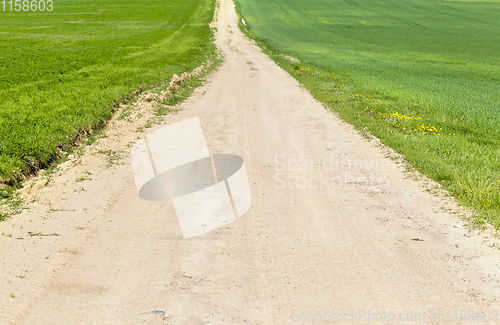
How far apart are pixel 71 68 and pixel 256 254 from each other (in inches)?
835

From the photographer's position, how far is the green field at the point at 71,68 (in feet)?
35.6

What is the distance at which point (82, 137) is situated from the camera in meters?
11.9

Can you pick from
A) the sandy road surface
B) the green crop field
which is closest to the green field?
the sandy road surface

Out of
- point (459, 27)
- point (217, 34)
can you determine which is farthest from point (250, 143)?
point (459, 27)

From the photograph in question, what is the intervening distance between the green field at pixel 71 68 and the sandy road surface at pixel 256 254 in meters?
1.87

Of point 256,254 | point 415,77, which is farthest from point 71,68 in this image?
point 415,77

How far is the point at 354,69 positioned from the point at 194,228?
2517 cm

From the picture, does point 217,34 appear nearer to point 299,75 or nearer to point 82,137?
point 299,75

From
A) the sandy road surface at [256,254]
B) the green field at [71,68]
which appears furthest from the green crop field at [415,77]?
the green field at [71,68]

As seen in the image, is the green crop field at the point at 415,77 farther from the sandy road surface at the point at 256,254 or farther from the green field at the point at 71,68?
the green field at the point at 71,68

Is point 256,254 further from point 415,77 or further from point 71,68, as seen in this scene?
point 415,77

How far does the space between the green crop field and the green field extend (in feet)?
29.2

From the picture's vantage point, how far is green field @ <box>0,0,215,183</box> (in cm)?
1086

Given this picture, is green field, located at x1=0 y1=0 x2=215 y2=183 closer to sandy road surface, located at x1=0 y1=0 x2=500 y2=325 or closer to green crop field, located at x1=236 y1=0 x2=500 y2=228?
sandy road surface, located at x1=0 y1=0 x2=500 y2=325
